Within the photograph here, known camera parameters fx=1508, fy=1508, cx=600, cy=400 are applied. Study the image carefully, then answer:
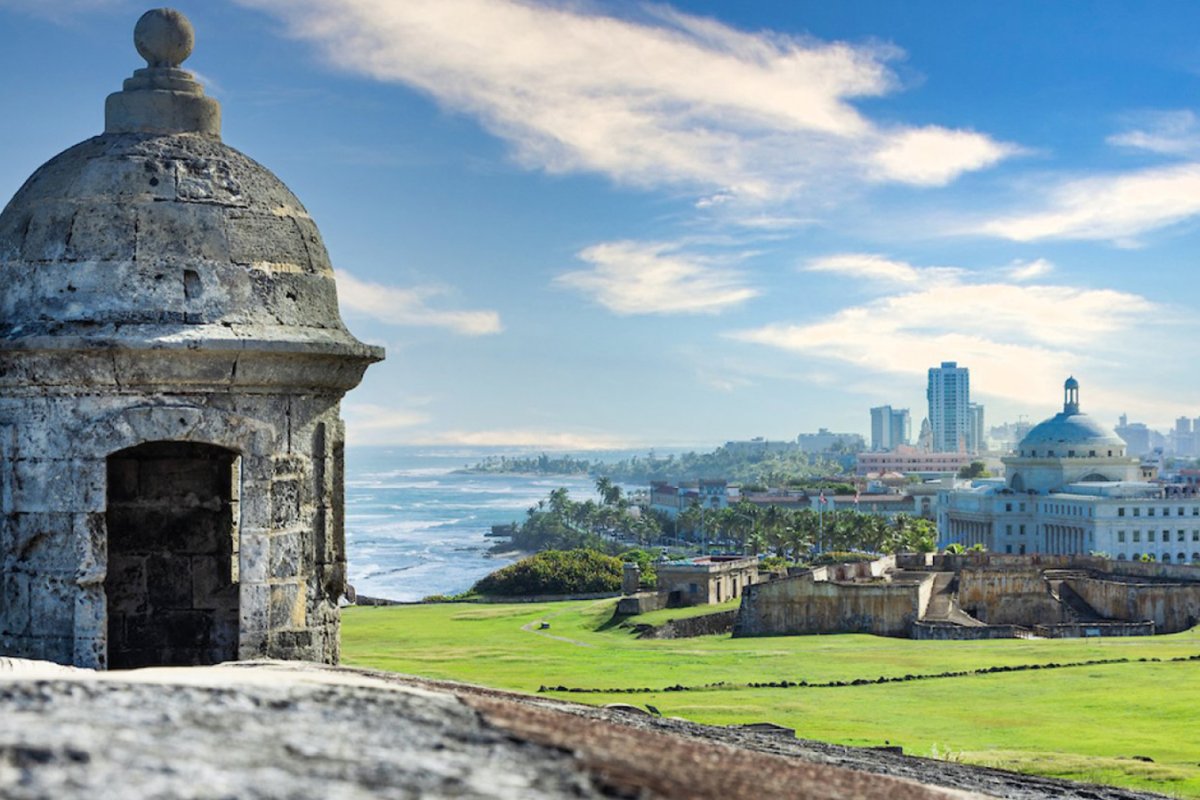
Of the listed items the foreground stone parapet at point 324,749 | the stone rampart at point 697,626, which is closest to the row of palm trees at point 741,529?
the stone rampart at point 697,626

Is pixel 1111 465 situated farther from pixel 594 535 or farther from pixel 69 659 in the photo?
pixel 69 659

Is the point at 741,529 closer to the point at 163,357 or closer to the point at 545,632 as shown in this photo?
the point at 545,632

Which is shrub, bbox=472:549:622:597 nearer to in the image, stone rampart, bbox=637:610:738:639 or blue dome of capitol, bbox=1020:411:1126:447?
stone rampart, bbox=637:610:738:639

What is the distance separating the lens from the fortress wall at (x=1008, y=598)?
6188cm

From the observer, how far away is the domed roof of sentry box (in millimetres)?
7738

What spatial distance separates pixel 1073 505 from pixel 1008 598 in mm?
51017

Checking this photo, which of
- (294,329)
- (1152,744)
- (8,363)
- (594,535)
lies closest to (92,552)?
(8,363)

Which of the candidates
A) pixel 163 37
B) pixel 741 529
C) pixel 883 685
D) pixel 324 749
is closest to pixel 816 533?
pixel 741 529

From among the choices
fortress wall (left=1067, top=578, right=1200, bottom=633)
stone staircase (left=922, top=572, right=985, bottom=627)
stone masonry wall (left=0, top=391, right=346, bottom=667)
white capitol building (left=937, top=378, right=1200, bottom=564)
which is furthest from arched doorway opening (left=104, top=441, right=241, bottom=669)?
white capitol building (left=937, top=378, right=1200, bottom=564)

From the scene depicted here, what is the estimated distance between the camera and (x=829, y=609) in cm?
Answer: 5600

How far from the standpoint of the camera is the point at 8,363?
7711 millimetres

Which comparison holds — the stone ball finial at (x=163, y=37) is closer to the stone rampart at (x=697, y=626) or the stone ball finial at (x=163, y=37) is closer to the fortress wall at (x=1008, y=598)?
the stone rampart at (x=697, y=626)

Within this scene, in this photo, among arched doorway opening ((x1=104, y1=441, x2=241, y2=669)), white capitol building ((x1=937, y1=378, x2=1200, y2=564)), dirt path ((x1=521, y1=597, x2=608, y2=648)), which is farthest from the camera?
white capitol building ((x1=937, y1=378, x2=1200, y2=564))

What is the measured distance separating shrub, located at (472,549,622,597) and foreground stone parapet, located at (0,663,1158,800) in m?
66.6
